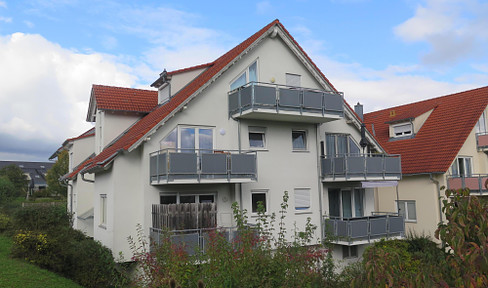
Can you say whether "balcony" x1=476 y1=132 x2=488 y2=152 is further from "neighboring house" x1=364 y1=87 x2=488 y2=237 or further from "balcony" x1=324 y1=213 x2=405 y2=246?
"balcony" x1=324 y1=213 x2=405 y2=246

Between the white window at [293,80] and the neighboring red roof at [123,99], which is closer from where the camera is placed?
the white window at [293,80]

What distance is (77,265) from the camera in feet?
47.2

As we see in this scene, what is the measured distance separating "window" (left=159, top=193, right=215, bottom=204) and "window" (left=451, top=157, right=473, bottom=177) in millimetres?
15221

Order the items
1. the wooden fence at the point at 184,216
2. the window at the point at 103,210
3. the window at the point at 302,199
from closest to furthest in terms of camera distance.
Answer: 1. the wooden fence at the point at 184,216
2. the window at the point at 103,210
3. the window at the point at 302,199

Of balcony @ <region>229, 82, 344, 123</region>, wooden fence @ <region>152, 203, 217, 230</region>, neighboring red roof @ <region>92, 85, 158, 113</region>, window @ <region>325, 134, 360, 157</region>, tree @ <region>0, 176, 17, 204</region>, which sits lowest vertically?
wooden fence @ <region>152, 203, 217, 230</region>

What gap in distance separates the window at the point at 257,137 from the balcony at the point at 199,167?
1877 mm

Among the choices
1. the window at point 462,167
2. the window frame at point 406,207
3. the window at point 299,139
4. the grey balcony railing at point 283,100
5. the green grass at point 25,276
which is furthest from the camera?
the window at point 462,167

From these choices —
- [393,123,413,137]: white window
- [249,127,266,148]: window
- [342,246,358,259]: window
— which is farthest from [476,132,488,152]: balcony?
[249,127,266,148]: window

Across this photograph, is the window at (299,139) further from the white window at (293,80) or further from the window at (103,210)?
the window at (103,210)

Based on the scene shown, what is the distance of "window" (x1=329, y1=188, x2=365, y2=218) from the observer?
1894cm

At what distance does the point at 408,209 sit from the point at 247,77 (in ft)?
43.6

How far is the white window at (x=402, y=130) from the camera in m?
25.9

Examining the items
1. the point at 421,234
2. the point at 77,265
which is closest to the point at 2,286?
the point at 77,265

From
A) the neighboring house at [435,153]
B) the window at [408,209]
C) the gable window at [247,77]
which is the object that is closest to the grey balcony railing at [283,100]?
the gable window at [247,77]
